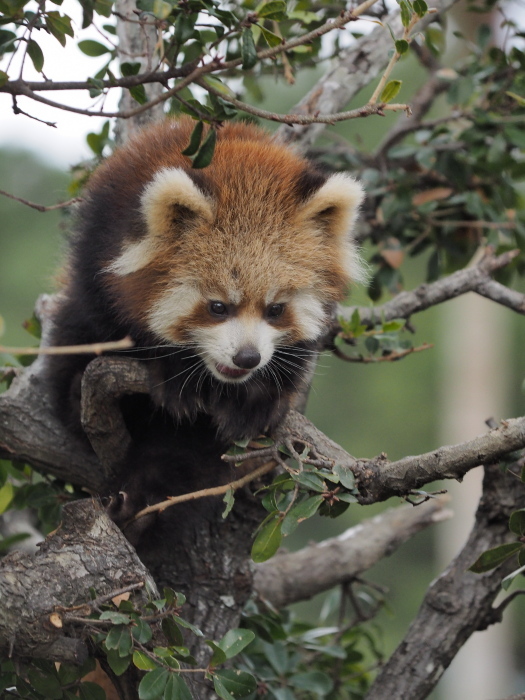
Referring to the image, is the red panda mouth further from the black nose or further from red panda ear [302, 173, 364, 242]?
red panda ear [302, 173, 364, 242]

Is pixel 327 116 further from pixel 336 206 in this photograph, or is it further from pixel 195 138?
pixel 336 206

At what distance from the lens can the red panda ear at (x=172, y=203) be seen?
6.89 ft

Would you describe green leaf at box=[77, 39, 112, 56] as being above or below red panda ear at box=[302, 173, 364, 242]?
above

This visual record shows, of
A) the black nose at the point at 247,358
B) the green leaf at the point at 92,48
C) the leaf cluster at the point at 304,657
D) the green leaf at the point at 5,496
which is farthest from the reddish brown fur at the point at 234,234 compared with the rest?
the leaf cluster at the point at 304,657

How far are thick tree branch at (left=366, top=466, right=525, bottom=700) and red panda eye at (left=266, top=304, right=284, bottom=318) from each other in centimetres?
82

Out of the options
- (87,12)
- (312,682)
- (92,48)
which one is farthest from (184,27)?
(312,682)

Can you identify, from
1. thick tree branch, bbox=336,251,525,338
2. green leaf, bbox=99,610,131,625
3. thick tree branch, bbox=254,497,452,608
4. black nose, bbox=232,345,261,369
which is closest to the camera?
green leaf, bbox=99,610,131,625

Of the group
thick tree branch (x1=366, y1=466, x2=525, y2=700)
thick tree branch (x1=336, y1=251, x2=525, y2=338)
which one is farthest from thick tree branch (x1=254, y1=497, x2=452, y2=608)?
thick tree branch (x1=336, y1=251, x2=525, y2=338)

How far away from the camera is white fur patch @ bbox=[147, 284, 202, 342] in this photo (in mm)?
2252

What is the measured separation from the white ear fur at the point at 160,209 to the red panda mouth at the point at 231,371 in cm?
36

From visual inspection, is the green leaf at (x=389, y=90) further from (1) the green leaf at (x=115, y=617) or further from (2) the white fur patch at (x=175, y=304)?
(1) the green leaf at (x=115, y=617)

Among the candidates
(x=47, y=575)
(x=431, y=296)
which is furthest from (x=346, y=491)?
(x=431, y=296)

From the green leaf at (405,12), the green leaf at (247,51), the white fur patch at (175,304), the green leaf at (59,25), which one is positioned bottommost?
the white fur patch at (175,304)

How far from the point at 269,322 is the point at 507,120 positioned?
1.47 metres
